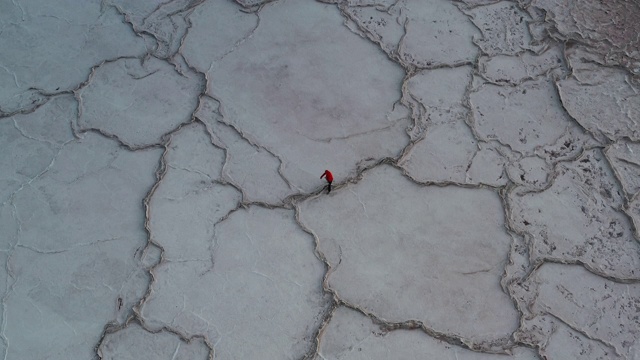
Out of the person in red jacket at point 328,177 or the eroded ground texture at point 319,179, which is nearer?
the eroded ground texture at point 319,179

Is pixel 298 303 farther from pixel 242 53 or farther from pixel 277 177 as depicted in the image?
pixel 242 53

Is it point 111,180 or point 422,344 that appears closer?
point 422,344

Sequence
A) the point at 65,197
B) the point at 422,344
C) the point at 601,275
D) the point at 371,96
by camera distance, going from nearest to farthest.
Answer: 1. the point at 422,344
2. the point at 601,275
3. the point at 65,197
4. the point at 371,96

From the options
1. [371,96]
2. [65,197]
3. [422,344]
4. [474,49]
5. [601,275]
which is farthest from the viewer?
[474,49]

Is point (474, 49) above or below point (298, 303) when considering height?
above

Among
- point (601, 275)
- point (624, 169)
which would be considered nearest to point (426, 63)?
point (624, 169)

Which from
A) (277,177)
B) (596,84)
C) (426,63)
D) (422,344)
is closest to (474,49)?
(426,63)

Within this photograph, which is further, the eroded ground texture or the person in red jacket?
the person in red jacket
